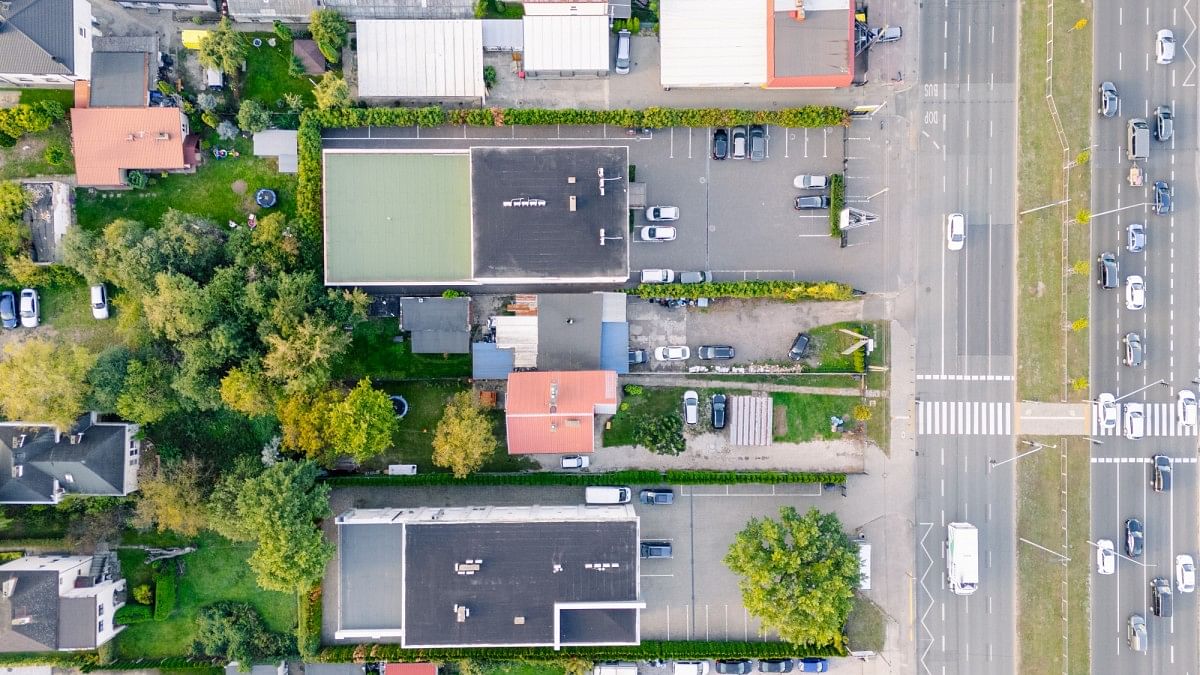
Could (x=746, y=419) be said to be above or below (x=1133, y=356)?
below

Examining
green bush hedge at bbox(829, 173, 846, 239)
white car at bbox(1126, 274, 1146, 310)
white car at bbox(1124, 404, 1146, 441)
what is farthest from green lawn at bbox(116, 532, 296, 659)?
white car at bbox(1126, 274, 1146, 310)

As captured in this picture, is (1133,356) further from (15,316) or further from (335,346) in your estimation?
(15,316)

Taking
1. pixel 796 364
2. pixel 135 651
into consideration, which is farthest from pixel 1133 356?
pixel 135 651

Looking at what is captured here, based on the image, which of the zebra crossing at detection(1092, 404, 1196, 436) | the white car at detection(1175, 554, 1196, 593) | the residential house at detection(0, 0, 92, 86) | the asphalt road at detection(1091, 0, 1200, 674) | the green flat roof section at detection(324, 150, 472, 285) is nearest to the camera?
the residential house at detection(0, 0, 92, 86)

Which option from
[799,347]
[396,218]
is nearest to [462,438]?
[396,218]

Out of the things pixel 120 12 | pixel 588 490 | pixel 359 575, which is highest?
pixel 120 12

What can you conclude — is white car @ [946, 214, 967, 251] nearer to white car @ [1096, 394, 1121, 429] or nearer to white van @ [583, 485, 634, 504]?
white car @ [1096, 394, 1121, 429]

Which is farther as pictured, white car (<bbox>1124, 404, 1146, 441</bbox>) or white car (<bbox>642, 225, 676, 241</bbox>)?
white car (<bbox>1124, 404, 1146, 441</bbox>)
